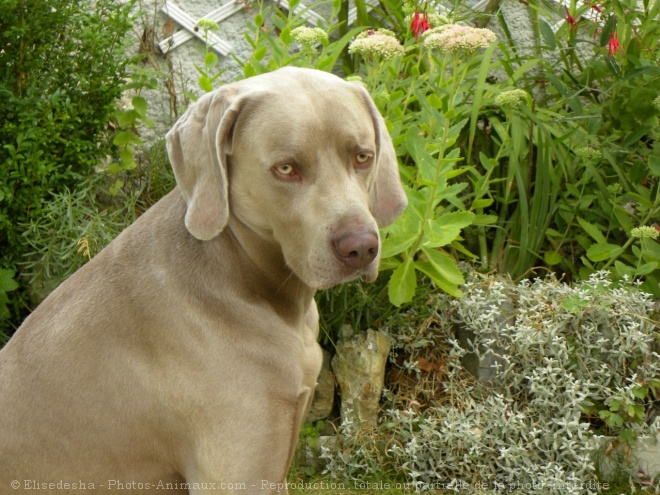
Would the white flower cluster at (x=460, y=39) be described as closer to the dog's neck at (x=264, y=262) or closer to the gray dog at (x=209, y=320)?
the gray dog at (x=209, y=320)

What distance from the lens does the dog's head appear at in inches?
94.7

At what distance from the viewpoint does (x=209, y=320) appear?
99.0 inches

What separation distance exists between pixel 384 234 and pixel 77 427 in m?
1.59

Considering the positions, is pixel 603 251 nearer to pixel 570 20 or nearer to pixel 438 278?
pixel 438 278

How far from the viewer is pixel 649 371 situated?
3.63 metres

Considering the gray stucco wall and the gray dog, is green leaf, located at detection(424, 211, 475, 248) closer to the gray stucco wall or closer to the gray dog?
the gray dog

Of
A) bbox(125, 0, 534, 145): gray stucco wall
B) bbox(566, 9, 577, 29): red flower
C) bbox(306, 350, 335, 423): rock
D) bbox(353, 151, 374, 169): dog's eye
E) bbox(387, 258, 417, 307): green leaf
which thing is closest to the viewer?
bbox(353, 151, 374, 169): dog's eye

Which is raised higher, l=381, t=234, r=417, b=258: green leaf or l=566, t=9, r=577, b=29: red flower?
l=566, t=9, r=577, b=29: red flower

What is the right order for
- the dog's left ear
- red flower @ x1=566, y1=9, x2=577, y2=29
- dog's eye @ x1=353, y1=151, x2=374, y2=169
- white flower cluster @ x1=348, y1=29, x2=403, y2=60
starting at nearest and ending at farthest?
dog's eye @ x1=353, y1=151, x2=374, y2=169, the dog's left ear, white flower cluster @ x1=348, y1=29, x2=403, y2=60, red flower @ x1=566, y1=9, x2=577, y2=29

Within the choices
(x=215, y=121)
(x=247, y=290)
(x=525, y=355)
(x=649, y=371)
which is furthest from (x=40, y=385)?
(x=649, y=371)

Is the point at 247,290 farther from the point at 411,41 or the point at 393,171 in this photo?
the point at 411,41

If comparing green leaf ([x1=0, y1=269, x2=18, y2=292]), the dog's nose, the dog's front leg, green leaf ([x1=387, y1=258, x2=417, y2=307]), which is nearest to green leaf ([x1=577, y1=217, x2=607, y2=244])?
green leaf ([x1=387, y1=258, x2=417, y2=307])

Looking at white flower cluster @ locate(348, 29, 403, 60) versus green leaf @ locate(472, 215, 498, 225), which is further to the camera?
green leaf @ locate(472, 215, 498, 225)

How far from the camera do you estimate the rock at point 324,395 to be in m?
3.96
